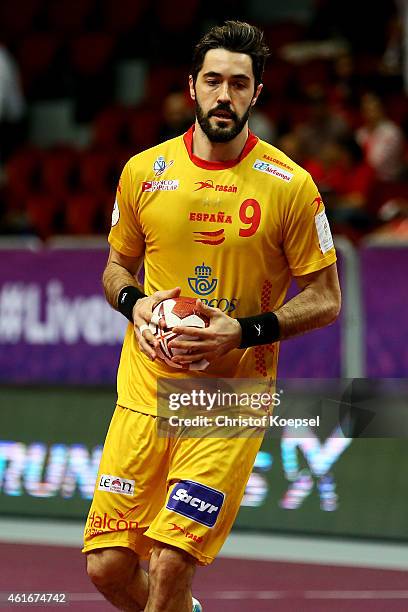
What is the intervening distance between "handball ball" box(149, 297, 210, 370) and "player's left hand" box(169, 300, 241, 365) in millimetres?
22

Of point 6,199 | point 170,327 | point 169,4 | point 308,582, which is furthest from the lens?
point 169,4

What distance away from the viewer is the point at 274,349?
5.27 metres

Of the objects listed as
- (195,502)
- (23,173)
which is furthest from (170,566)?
(23,173)

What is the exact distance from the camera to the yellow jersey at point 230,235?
5.07 m

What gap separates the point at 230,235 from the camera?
5.05 m

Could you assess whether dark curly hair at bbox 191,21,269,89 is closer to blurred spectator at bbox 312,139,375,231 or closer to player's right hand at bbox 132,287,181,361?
player's right hand at bbox 132,287,181,361

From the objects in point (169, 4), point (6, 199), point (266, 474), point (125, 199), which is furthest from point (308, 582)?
point (169, 4)

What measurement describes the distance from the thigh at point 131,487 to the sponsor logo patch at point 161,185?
0.92 m

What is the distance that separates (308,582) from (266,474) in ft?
5.21

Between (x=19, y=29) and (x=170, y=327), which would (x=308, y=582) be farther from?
(x=19, y=29)

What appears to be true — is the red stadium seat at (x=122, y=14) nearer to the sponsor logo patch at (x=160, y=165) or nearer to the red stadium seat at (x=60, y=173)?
the red stadium seat at (x=60, y=173)

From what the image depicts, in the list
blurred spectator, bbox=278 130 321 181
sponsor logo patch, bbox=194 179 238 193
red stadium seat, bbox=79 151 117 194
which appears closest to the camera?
sponsor logo patch, bbox=194 179 238 193

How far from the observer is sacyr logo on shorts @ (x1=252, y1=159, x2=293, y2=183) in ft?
16.8

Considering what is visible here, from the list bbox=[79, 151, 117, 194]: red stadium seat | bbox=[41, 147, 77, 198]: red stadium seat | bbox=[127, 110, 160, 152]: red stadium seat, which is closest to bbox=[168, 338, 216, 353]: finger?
bbox=[79, 151, 117, 194]: red stadium seat
